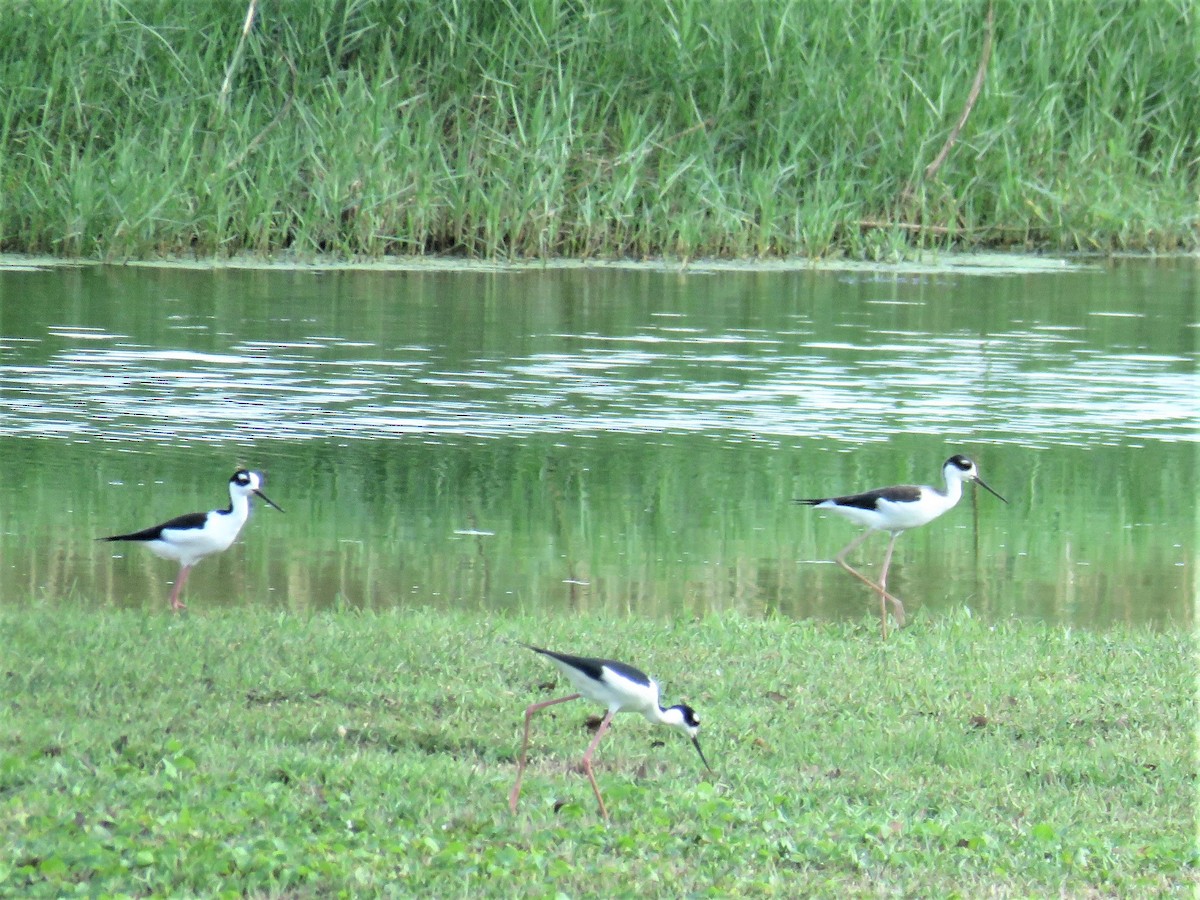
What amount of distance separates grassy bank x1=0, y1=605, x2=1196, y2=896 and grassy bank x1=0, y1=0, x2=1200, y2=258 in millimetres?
12629

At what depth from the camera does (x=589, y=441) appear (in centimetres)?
1195

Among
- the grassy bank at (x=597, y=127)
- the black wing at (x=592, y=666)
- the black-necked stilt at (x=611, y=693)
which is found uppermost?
the grassy bank at (x=597, y=127)

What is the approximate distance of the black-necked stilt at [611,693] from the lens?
5.71 metres

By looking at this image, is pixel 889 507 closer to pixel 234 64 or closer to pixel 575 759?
pixel 575 759

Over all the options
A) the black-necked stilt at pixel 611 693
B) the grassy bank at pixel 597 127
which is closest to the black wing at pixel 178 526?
the black-necked stilt at pixel 611 693

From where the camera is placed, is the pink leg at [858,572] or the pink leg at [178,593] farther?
the pink leg at [858,572]

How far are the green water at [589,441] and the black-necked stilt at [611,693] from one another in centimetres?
250

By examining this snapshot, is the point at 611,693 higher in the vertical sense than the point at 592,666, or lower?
lower

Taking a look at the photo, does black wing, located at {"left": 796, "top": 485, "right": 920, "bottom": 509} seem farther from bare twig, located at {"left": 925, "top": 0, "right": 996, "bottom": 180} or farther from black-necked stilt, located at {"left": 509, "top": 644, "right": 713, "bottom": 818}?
bare twig, located at {"left": 925, "top": 0, "right": 996, "bottom": 180}

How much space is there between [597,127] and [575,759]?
15.9 m

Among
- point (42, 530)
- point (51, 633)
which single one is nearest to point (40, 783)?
point (51, 633)

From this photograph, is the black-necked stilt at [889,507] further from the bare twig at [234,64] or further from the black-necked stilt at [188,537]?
the bare twig at [234,64]

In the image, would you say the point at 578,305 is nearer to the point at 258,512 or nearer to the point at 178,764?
the point at 258,512

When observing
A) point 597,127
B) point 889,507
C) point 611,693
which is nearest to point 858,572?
point 889,507
